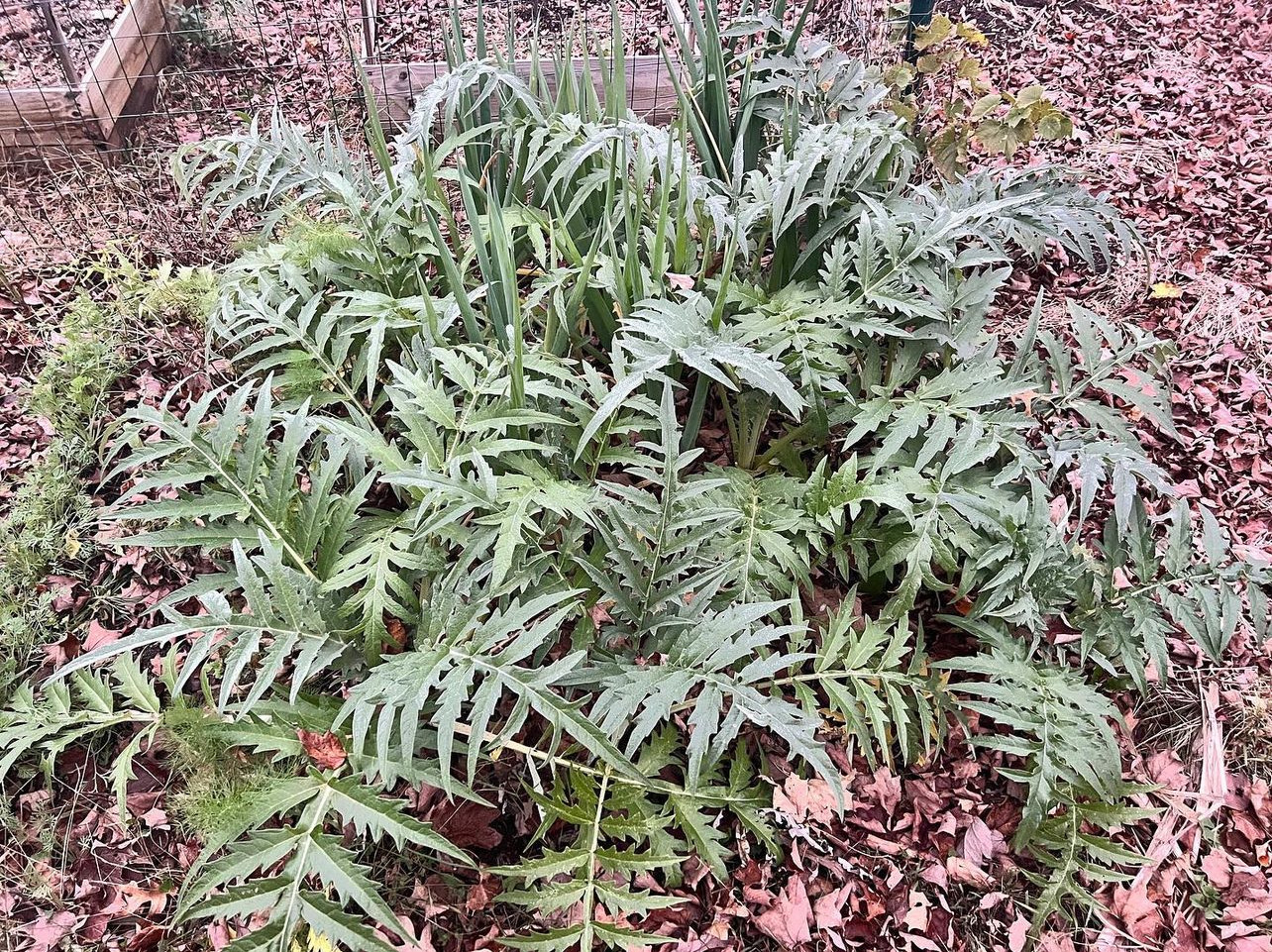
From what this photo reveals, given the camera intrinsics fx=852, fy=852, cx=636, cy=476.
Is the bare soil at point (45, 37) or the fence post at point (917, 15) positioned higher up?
the bare soil at point (45, 37)

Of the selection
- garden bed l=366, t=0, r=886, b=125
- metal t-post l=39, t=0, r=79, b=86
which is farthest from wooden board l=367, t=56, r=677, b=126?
metal t-post l=39, t=0, r=79, b=86

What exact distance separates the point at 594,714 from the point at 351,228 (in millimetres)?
1934

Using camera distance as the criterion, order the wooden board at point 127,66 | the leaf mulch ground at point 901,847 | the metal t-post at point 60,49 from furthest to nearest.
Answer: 1. the wooden board at point 127,66
2. the metal t-post at point 60,49
3. the leaf mulch ground at point 901,847

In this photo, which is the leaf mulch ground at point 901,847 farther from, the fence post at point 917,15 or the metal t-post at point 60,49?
the fence post at point 917,15

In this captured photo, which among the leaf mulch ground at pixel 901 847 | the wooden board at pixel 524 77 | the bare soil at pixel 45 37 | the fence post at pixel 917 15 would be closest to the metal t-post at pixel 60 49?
the bare soil at pixel 45 37

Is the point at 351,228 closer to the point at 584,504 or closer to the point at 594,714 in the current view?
the point at 584,504

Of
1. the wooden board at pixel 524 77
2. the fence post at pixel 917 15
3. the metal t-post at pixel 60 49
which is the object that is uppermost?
the metal t-post at pixel 60 49

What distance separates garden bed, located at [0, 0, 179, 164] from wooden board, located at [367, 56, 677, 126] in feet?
3.20

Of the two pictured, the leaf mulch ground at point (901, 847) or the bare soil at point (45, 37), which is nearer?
the leaf mulch ground at point (901, 847)

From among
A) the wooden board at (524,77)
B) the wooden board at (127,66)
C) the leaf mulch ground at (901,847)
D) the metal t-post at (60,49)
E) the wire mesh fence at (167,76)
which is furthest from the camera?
the wooden board at (524,77)

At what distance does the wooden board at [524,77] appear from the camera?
3.69m

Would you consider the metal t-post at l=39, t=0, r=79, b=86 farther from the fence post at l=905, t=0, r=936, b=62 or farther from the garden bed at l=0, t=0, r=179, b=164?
the fence post at l=905, t=0, r=936, b=62

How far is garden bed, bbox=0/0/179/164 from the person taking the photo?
11.2ft

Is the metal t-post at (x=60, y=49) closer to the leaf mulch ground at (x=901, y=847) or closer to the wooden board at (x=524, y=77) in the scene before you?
the wooden board at (x=524, y=77)
